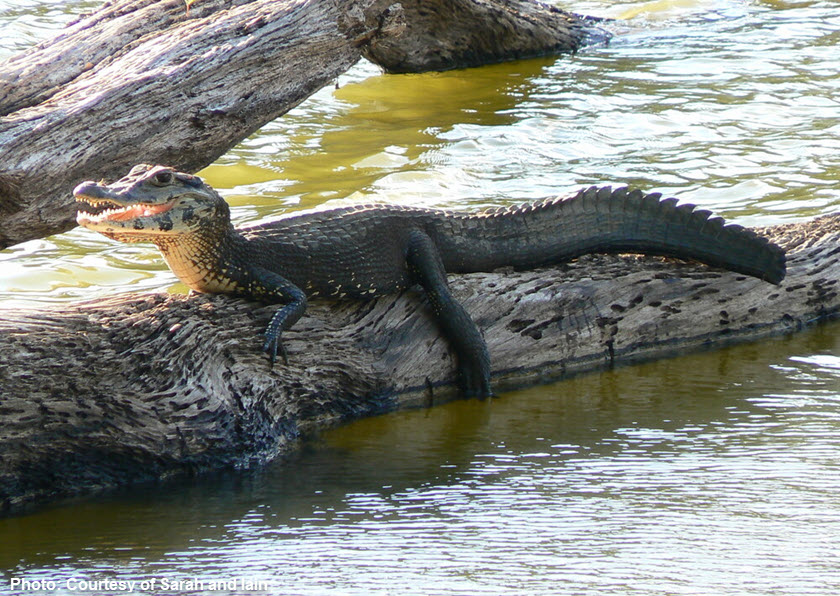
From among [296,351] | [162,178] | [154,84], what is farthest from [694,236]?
[154,84]

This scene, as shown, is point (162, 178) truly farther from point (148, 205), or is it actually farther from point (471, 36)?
point (471, 36)

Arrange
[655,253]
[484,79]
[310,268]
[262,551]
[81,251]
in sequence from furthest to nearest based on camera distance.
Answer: [484,79], [81,251], [655,253], [310,268], [262,551]

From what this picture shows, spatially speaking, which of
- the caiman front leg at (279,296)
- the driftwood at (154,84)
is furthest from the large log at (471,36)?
the caiman front leg at (279,296)

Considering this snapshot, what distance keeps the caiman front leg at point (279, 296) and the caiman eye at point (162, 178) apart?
22.1 inches

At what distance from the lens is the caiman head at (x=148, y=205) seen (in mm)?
4418

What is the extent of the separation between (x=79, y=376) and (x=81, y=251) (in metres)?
3.69

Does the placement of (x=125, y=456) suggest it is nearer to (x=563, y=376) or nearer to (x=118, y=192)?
(x=118, y=192)

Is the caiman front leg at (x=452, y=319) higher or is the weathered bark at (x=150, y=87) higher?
the weathered bark at (x=150, y=87)

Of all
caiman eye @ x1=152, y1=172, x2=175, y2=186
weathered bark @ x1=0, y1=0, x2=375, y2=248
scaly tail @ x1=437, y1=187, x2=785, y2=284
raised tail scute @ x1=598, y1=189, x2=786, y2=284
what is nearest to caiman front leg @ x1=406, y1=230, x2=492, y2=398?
scaly tail @ x1=437, y1=187, x2=785, y2=284

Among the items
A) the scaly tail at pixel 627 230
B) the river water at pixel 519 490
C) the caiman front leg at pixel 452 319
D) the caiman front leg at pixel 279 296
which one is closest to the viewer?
the river water at pixel 519 490

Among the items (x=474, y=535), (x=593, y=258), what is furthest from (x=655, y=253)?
(x=474, y=535)

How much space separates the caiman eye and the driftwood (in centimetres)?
148

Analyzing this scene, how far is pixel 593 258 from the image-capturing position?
5.54m

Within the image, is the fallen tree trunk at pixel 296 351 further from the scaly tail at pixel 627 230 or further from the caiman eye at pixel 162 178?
the caiman eye at pixel 162 178
